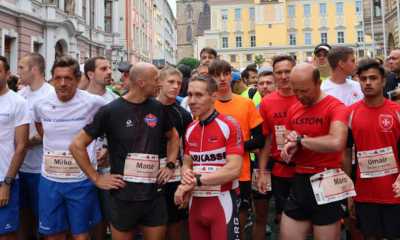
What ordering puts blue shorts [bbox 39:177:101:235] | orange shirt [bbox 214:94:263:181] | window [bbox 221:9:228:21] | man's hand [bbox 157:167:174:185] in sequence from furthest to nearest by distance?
1. window [bbox 221:9:228:21]
2. orange shirt [bbox 214:94:263:181]
3. blue shorts [bbox 39:177:101:235]
4. man's hand [bbox 157:167:174:185]

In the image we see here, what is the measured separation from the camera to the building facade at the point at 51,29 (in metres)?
21.4

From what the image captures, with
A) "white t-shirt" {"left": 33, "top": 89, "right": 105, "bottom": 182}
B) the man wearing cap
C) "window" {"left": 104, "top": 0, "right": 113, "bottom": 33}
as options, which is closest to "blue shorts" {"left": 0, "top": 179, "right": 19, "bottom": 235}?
"white t-shirt" {"left": 33, "top": 89, "right": 105, "bottom": 182}

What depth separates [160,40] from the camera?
70062 millimetres

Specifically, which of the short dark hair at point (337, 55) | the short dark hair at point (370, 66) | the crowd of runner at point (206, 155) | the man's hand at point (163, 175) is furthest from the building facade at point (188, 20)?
the man's hand at point (163, 175)

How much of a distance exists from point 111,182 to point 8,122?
149 cm

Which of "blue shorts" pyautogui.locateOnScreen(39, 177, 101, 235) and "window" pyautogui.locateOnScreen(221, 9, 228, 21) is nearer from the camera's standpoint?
"blue shorts" pyautogui.locateOnScreen(39, 177, 101, 235)

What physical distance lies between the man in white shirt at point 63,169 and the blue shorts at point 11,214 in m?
0.45

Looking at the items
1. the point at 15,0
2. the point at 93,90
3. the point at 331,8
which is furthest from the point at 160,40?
the point at 93,90

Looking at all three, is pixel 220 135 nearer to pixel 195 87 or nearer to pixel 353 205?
pixel 195 87

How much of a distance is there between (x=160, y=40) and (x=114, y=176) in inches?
2673

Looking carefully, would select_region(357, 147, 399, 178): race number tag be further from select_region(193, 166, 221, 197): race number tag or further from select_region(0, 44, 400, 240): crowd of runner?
select_region(193, 166, 221, 197): race number tag

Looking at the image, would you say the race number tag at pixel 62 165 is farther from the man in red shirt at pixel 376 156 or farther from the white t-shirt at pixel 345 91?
the white t-shirt at pixel 345 91

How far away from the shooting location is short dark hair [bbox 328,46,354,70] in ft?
16.2

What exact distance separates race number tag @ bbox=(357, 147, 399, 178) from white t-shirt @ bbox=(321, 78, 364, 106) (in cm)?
128
